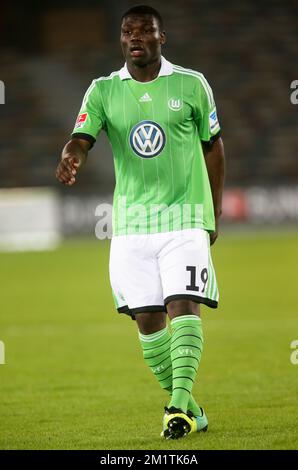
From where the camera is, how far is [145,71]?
5457 millimetres

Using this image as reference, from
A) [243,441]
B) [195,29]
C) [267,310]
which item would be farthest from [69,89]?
[243,441]

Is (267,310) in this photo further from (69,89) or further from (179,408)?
(69,89)

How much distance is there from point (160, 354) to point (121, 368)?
2.81m

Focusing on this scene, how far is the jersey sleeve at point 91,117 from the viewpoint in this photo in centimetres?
545

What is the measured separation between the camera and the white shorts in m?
5.33

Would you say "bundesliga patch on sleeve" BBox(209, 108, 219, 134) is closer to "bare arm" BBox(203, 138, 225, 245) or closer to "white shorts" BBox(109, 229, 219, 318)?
"bare arm" BBox(203, 138, 225, 245)

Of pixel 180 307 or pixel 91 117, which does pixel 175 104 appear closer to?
pixel 91 117

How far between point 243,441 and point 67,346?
4647mm

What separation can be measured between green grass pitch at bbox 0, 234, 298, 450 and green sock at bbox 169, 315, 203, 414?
24 centimetres

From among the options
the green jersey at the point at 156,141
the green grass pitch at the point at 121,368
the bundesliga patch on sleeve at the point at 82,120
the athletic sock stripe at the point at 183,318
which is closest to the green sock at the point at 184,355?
the athletic sock stripe at the point at 183,318

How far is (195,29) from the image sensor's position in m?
25.2

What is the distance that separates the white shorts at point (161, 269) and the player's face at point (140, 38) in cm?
88

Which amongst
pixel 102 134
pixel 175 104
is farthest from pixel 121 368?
pixel 102 134

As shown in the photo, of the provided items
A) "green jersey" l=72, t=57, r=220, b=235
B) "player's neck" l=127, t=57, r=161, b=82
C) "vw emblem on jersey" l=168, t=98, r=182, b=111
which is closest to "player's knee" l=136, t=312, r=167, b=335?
"green jersey" l=72, t=57, r=220, b=235
